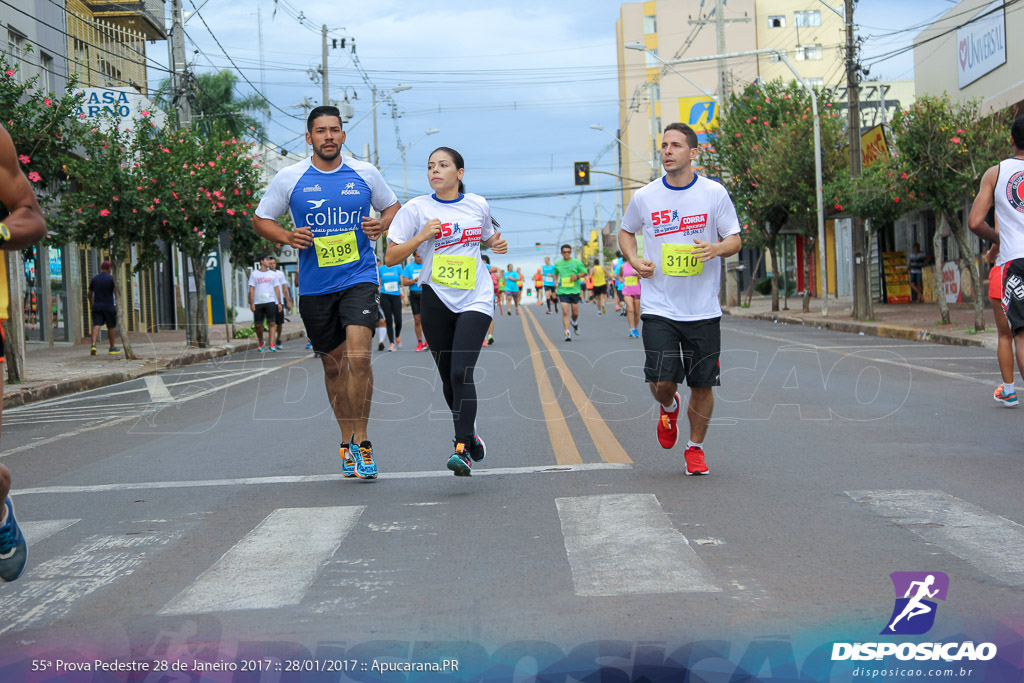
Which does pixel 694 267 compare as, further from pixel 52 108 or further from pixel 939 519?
pixel 52 108

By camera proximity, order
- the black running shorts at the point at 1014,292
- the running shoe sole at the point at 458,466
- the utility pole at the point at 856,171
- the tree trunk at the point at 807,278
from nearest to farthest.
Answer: the running shoe sole at the point at 458,466
the black running shorts at the point at 1014,292
the utility pole at the point at 856,171
the tree trunk at the point at 807,278

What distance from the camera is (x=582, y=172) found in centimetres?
4578

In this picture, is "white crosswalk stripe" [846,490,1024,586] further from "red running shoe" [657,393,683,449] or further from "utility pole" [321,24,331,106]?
"utility pole" [321,24,331,106]

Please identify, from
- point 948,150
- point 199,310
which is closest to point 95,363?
point 199,310

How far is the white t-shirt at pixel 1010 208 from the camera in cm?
782

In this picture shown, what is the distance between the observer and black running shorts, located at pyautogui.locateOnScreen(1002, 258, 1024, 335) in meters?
7.74

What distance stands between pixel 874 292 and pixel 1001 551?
125 feet

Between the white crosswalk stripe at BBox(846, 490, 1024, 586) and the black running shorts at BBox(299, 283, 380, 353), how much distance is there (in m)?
3.04

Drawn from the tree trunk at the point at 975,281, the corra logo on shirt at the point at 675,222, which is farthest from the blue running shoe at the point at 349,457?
the tree trunk at the point at 975,281

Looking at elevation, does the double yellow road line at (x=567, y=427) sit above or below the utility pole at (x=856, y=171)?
below

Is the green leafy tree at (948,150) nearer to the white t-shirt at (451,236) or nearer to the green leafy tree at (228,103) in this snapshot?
the white t-shirt at (451,236)

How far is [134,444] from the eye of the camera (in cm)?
966

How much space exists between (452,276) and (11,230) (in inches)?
140

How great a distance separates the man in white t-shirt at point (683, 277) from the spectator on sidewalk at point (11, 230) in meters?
3.74
